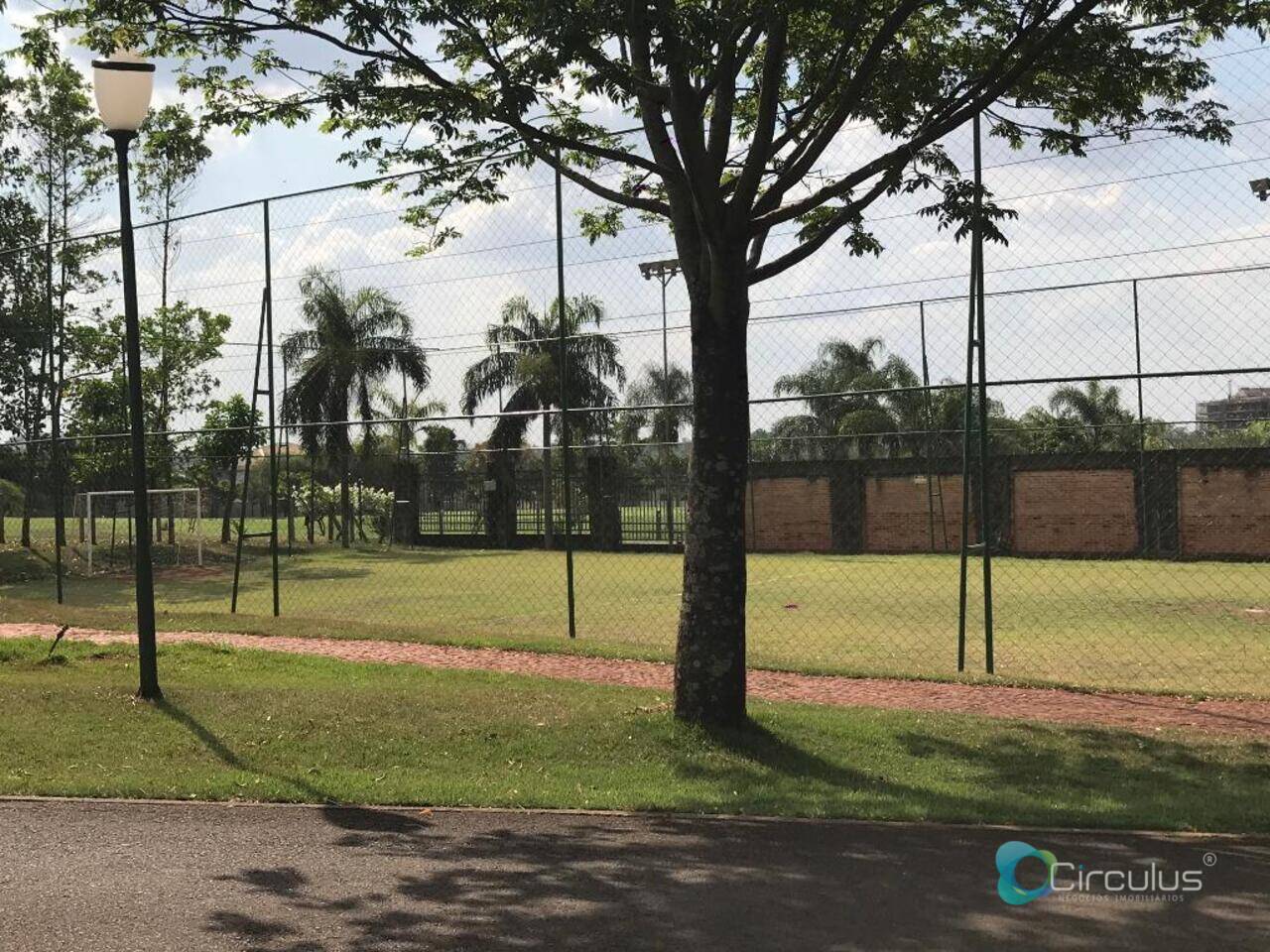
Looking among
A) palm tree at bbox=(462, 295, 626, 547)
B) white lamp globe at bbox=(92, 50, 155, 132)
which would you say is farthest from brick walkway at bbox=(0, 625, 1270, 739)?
palm tree at bbox=(462, 295, 626, 547)

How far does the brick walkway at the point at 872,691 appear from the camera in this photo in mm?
8125

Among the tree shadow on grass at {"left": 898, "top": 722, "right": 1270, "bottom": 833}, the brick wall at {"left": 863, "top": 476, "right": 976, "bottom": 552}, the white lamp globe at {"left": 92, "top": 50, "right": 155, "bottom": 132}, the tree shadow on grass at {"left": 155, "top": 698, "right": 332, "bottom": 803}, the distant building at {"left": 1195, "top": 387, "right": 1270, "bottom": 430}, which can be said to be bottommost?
the tree shadow on grass at {"left": 898, "top": 722, "right": 1270, "bottom": 833}

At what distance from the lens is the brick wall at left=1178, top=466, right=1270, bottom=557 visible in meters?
24.6

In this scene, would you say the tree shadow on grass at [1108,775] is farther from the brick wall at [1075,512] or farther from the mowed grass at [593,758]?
the brick wall at [1075,512]

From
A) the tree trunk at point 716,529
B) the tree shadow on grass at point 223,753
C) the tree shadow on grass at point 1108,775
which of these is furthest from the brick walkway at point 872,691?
the tree shadow on grass at point 223,753

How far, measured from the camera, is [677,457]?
30.0 meters

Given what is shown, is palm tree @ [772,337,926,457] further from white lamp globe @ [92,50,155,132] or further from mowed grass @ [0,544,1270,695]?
white lamp globe @ [92,50,155,132]

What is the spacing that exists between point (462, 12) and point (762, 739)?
4543 mm

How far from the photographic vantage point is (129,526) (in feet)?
99.6

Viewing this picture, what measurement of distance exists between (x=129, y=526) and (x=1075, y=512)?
70.8ft

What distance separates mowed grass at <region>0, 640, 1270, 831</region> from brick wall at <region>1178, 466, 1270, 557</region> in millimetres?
19193

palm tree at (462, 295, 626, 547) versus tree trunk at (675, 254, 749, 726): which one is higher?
palm tree at (462, 295, 626, 547)

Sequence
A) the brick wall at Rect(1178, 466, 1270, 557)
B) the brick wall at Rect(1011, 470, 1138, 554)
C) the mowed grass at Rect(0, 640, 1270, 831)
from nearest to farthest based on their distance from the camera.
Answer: the mowed grass at Rect(0, 640, 1270, 831)
the brick wall at Rect(1178, 466, 1270, 557)
the brick wall at Rect(1011, 470, 1138, 554)

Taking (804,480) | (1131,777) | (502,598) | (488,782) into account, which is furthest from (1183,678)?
(804,480)
